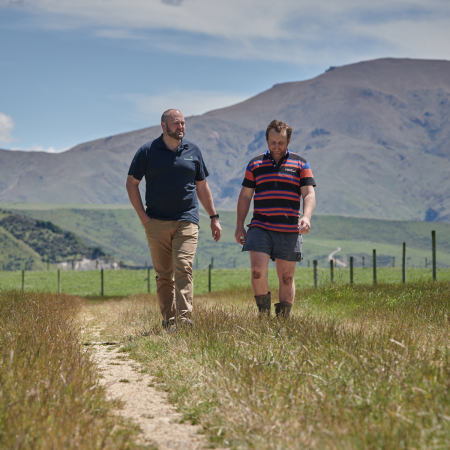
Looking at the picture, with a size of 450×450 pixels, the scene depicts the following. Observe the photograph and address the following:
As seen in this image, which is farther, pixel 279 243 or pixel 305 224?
pixel 279 243

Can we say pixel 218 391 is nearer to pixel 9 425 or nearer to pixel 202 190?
pixel 9 425

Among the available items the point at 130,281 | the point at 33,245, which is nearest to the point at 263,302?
the point at 130,281

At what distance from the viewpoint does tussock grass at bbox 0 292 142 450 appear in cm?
242

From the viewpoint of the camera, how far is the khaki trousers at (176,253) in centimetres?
603

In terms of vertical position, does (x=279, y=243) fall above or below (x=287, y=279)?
above

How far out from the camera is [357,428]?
2461mm

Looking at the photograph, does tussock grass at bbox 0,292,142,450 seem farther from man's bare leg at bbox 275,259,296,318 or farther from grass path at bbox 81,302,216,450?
man's bare leg at bbox 275,259,296,318

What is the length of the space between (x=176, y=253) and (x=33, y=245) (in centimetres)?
16313

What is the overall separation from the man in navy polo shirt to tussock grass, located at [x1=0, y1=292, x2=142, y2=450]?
6.69ft

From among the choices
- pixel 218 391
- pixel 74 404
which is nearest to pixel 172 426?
pixel 218 391

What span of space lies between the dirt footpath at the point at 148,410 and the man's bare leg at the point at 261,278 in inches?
60.3

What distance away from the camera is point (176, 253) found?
6.11m

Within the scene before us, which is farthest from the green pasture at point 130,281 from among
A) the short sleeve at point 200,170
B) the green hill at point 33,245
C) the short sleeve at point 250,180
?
the green hill at point 33,245

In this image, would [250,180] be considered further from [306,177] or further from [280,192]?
[306,177]
